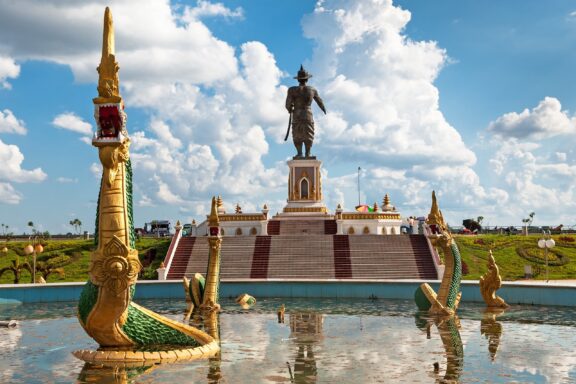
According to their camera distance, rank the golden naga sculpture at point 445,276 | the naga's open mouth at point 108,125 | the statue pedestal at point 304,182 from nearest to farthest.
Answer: the naga's open mouth at point 108,125, the golden naga sculpture at point 445,276, the statue pedestal at point 304,182

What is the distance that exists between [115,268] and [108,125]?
279cm

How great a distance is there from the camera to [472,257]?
1473 inches

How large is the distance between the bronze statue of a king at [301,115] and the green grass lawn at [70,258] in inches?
581

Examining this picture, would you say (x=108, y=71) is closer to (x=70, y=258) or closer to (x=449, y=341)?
(x=449, y=341)

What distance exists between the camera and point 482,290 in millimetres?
22969

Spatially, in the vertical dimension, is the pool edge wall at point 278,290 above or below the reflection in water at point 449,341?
above

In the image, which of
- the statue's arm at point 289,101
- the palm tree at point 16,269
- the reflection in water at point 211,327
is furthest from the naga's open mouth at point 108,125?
the statue's arm at point 289,101

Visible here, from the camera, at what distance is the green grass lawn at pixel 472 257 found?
34125mm

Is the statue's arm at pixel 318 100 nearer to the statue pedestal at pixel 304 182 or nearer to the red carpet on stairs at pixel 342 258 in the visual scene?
the statue pedestal at pixel 304 182

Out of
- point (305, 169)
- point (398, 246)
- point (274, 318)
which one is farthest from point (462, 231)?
point (274, 318)

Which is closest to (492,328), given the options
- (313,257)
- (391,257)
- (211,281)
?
(211,281)

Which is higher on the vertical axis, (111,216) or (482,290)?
(111,216)

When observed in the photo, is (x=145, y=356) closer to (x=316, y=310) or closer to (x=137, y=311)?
(x=137, y=311)

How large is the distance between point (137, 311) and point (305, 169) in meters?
37.6
